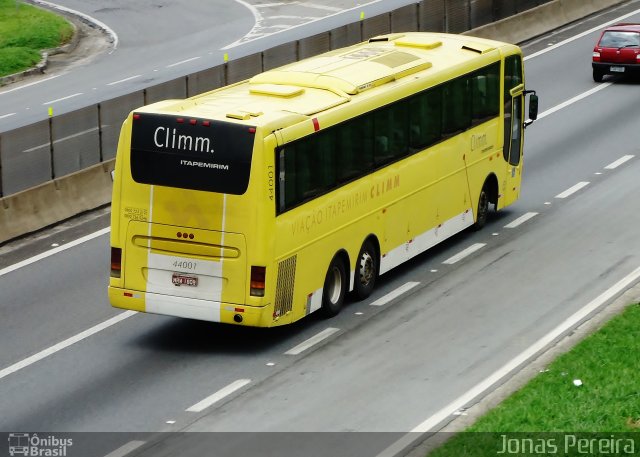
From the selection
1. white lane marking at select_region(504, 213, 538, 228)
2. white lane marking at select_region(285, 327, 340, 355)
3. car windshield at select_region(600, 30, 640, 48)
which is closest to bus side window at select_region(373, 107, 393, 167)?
white lane marking at select_region(285, 327, 340, 355)

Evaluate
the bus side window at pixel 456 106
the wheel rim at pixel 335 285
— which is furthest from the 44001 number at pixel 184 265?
the bus side window at pixel 456 106

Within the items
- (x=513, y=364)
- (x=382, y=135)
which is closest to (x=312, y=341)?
(x=513, y=364)

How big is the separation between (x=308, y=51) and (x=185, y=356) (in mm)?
18335

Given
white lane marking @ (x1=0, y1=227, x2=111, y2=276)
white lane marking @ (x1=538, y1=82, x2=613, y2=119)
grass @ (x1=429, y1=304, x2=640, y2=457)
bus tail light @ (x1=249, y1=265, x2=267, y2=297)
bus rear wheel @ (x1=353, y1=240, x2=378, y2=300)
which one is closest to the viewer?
grass @ (x1=429, y1=304, x2=640, y2=457)

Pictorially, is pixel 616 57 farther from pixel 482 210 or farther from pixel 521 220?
pixel 482 210

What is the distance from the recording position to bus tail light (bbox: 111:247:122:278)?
19.7 m

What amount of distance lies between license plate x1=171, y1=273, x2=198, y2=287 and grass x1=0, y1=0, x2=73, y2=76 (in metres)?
26.4

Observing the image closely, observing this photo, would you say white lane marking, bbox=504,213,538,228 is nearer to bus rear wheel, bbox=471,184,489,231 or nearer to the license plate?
bus rear wheel, bbox=471,184,489,231

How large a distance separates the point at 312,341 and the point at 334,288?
1.32m

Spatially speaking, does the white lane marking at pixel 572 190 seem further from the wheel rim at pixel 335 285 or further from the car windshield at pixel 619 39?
the car windshield at pixel 619 39

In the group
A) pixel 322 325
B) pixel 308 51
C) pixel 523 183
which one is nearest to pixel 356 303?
pixel 322 325

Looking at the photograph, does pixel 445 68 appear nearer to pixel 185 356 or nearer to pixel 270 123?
pixel 270 123

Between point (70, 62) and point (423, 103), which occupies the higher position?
point (423, 103)

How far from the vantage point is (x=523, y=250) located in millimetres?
24859
